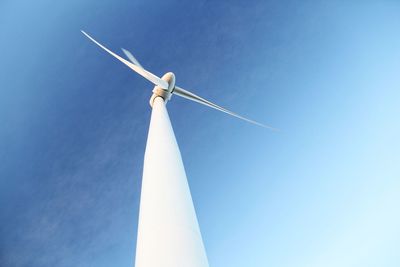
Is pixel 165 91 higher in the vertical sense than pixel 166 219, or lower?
higher

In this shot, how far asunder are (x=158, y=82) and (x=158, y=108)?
12.1 ft

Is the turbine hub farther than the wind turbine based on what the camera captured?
Yes

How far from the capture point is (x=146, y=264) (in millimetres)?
6094

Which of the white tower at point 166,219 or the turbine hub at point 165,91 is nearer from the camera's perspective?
the white tower at point 166,219

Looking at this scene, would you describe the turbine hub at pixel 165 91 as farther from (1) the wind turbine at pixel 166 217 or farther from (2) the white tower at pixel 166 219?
(2) the white tower at pixel 166 219

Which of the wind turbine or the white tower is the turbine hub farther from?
the white tower

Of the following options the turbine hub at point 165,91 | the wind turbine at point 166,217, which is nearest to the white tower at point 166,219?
the wind turbine at point 166,217

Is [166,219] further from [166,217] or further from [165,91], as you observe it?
[165,91]

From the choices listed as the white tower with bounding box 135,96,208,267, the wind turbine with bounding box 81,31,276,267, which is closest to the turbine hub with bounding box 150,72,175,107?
the wind turbine with bounding box 81,31,276,267

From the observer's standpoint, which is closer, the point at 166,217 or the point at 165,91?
the point at 166,217

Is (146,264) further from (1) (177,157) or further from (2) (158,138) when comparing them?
(2) (158,138)

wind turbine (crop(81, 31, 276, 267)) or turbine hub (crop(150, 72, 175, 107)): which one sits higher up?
turbine hub (crop(150, 72, 175, 107))

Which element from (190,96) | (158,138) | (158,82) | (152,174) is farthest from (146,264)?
(190,96)

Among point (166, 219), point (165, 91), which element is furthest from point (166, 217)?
point (165, 91)
